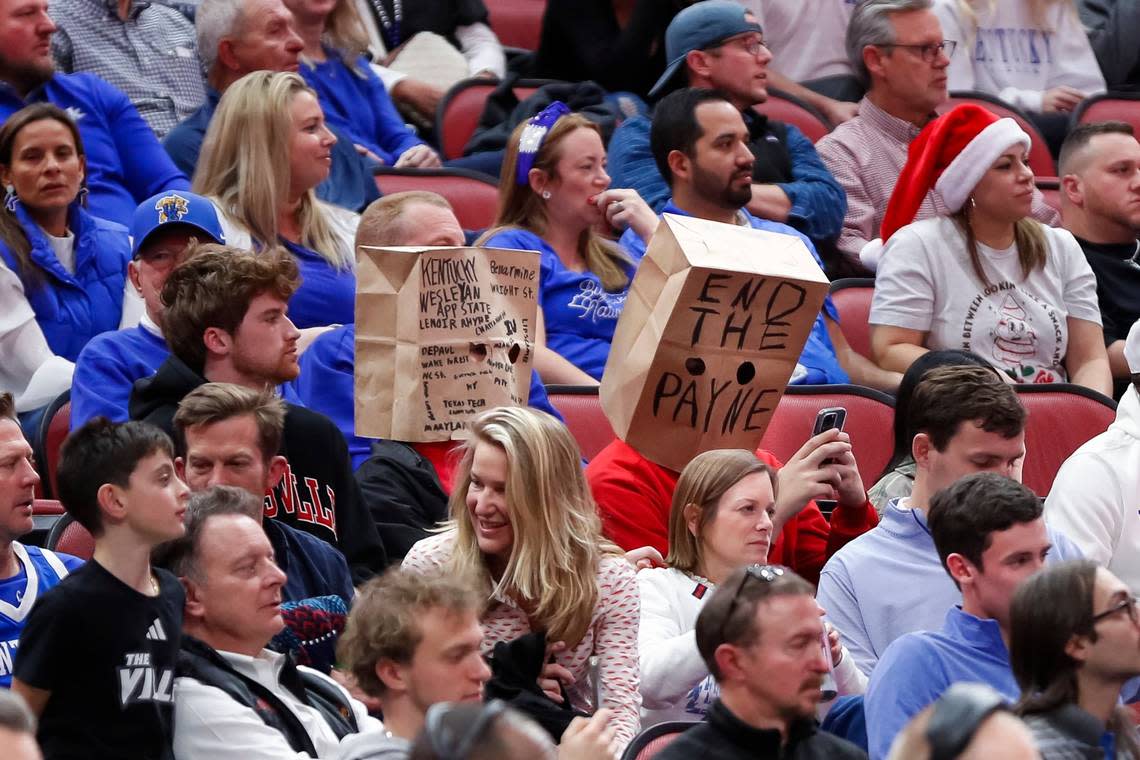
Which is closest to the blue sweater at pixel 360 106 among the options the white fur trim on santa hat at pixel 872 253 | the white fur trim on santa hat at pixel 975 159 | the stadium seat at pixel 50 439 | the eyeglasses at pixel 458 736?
the white fur trim on santa hat at pixel 872 253

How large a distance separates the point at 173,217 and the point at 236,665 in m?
1.61

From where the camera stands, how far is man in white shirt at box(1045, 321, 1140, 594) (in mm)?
4316

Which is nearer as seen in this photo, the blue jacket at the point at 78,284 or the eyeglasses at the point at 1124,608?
the eyeglasses at the point at 1124,608

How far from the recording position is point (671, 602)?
3.94 metres

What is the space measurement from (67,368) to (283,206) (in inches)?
28.7

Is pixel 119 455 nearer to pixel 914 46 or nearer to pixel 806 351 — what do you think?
pixel 806 351

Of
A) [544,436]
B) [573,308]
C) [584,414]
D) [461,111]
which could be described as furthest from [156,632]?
[461,111]

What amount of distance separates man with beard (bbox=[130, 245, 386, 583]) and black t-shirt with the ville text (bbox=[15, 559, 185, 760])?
0.92 m

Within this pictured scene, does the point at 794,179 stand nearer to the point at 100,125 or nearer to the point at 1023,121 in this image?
the point at 1023,121

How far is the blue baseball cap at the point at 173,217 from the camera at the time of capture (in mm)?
4695

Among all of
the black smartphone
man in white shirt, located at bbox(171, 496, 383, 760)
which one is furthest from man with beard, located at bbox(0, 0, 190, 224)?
man in white shirt, located at bbox(171, 496, 383, 760)

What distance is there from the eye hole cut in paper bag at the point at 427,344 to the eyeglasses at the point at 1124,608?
157cm

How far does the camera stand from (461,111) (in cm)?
720

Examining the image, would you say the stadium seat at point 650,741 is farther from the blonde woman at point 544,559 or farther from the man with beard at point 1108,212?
the man with beard at point 1108,212
